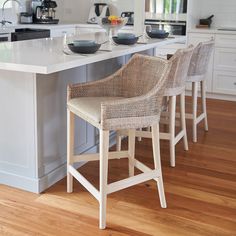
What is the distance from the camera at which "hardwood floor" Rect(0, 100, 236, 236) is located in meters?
2.35

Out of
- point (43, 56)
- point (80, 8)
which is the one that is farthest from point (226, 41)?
point (43, 56)

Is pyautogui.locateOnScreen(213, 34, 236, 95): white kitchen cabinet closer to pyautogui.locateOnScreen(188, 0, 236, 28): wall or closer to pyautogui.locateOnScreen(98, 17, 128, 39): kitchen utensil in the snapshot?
pyautogui.locateOnScreen(188, 0, 236, 28): wall

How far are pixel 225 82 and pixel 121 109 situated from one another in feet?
11.6

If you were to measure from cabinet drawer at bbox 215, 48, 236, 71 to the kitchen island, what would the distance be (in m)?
2.76

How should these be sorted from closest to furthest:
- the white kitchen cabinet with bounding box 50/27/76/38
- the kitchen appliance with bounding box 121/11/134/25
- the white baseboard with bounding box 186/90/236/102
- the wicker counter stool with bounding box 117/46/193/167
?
the wicker counter stool with bounding box 117/46/193/167
the white baseboard with bounding box 186/90/236/102
the white kitchen cabinet with bounding box 50/27/76/38
the kitchen appliance with bounding box 121/11/134/25

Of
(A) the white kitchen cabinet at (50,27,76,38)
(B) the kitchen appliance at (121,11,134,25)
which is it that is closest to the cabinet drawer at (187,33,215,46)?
(B) the kitchen appliance at (121,11,134,25)

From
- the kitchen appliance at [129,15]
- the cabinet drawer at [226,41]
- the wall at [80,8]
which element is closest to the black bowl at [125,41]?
the cabinet drawer at [226,41]

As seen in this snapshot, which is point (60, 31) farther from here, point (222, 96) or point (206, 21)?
point (222, 96)

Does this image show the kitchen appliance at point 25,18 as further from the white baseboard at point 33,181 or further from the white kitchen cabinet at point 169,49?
the white baseboard at point 33,181

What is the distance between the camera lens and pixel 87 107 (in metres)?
2.50

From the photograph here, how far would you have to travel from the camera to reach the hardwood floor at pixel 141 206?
2.35 metres

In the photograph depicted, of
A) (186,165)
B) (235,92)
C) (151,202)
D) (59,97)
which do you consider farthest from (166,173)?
(235,92)

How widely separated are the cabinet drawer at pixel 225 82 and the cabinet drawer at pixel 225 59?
68mm

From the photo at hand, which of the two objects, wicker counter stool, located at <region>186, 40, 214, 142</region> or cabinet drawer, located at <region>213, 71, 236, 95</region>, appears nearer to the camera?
wicker counter stool, located at <region>186, 40, 214, 142</region>
